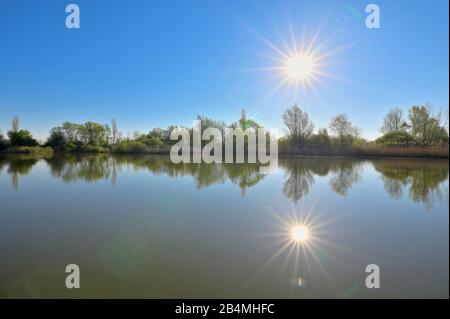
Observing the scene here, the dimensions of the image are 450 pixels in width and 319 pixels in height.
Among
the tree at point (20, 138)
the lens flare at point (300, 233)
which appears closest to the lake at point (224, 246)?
the lens flare at point (300, 233)

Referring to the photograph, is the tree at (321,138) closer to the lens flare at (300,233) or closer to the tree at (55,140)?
the lens flare at (300,233)

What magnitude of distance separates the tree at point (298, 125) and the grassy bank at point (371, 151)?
1.23 metres

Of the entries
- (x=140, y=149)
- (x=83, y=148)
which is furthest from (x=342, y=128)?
(x=83, y=148)

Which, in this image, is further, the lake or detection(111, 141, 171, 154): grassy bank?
detection(111, 141, 171, 154): grassy bank

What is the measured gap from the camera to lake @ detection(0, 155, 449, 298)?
6.46ft

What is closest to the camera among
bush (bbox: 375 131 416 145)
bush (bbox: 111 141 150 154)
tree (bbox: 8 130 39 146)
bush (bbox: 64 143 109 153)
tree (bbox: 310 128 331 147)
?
bush (bbox: 375 131 416 145)

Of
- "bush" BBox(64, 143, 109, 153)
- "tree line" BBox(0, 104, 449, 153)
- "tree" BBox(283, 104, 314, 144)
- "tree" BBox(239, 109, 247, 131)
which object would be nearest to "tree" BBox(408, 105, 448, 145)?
"tree line" BBox(0, 104, 449, 153)

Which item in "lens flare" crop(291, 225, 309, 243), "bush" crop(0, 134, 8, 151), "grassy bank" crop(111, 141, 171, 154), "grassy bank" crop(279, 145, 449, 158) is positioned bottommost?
"lens flare" crop(291, 225, 309, 243)

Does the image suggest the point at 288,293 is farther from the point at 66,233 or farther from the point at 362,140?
the point at 362,140

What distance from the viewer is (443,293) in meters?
1.89

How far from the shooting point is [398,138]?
78.1ft

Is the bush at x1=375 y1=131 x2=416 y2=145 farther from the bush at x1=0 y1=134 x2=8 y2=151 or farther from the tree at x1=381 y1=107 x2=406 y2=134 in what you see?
the bush at x1=0 y1=134 x2=8 y2=151

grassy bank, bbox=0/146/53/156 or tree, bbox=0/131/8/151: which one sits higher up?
tree, bbox=0/131/8/151

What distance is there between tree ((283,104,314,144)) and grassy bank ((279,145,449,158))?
1226mm
